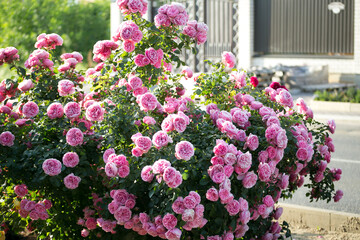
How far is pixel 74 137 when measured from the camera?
11.7 feet

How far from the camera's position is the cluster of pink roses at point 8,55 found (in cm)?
418

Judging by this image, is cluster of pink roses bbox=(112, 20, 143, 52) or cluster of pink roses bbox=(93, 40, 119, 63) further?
cluster of pink roses bbox=(93, 40, 119, 63)

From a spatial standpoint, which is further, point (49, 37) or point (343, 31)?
point (343, 31)

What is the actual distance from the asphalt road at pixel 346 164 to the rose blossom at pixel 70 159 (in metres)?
3.54

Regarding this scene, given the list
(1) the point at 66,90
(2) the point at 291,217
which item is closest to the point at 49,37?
(1) the point at 66,90

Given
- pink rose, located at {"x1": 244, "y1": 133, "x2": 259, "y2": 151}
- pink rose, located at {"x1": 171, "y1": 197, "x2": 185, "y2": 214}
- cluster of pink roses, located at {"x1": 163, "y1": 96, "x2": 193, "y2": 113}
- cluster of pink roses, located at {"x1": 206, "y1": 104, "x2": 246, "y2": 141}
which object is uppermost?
cluster of pink roses, located at {"x1": 163, "y1": 96, "x2": 193, "y2": 113}

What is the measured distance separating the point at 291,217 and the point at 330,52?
14.6m

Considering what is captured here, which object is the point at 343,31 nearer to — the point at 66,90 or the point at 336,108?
the point at 336,108

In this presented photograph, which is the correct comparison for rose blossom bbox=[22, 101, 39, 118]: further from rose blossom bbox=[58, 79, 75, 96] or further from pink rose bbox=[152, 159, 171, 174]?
pink rose bbox=[152, 159, 171, 174]

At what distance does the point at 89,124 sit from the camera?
3953mm

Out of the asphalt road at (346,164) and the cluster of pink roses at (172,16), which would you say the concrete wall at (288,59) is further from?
the cluster of pink roses at (172,16)

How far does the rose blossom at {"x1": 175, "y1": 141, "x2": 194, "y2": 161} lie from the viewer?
3.25 m

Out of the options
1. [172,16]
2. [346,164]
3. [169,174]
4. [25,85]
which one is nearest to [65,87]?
[25,85]

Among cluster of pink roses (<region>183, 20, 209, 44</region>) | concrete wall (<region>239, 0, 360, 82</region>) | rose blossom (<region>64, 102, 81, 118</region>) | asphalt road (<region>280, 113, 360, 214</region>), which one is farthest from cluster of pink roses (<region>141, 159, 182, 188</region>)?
concrete wall (<region>239, 0, 360, 82</region>)
